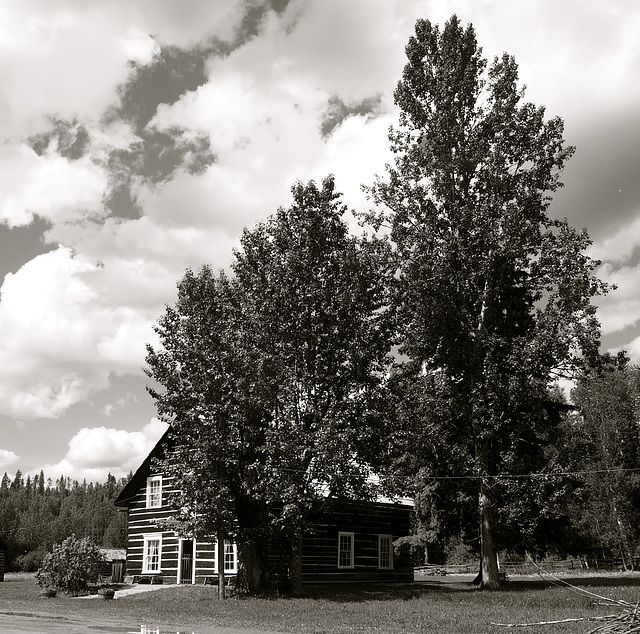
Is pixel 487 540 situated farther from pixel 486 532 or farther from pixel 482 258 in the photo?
pixel 482 258

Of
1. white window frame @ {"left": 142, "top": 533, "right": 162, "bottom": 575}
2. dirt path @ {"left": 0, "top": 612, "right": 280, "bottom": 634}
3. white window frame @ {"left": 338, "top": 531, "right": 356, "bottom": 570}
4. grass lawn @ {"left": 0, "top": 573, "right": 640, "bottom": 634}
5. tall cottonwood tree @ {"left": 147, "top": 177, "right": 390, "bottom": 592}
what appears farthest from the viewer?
white window frame @ {"left": 142, "top": 533, "right": 162, "bottom": 575}

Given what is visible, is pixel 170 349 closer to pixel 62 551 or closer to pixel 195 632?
pixel 62 551

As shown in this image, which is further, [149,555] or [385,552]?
[385,552]

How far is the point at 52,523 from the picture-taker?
120 m

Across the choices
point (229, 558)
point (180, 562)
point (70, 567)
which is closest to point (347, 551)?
point (229, 558)

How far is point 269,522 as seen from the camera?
1046 inches

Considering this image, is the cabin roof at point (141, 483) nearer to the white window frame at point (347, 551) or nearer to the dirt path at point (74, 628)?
the white window frame at point (347, 551)

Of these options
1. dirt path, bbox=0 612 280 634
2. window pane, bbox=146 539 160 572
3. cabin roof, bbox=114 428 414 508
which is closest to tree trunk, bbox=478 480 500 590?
cabin roof, bbox=114 428 414 508

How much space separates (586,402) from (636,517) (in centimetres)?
994

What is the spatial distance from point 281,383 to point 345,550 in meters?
14.1

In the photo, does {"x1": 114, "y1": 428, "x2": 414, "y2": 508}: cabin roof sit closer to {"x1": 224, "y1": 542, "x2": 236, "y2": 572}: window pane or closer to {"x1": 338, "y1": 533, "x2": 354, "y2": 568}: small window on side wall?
{"x1": 338, "y1": 533, "x2": 354, "y2": 568}: small window on side wall

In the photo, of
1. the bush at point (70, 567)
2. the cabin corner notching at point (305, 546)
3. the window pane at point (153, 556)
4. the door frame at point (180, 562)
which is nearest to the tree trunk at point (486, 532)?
the cabin corner notching at point (305, 546)

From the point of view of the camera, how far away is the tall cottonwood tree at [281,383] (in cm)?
2538

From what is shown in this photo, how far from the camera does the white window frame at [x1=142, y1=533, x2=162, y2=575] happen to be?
36.5 m
